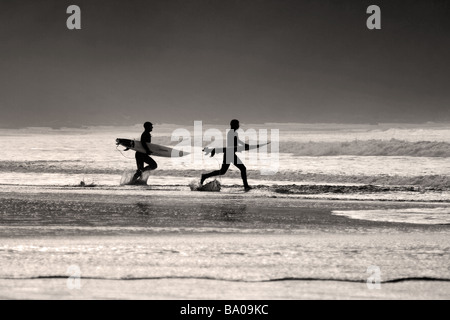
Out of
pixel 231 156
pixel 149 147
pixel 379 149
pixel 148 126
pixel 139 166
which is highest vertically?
pixel 148 126

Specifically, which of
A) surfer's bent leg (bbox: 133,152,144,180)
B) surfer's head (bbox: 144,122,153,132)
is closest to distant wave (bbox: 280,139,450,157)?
surfer's head (bbox: 144,122,153,132)

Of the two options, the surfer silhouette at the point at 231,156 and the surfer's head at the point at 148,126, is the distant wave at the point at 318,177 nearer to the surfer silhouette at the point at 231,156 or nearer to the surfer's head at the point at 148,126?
the surfer's head at the point at 148,126

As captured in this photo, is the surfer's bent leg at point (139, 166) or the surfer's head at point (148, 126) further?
the surfer's head at point (148, 126)

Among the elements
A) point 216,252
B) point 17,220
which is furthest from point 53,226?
point 216,252

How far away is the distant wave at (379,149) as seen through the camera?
44750mm

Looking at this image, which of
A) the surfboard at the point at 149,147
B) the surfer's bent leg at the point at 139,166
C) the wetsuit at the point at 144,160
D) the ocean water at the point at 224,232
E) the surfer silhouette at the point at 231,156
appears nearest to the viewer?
the ocean water at the point at 224,232

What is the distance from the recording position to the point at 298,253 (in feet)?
31.5

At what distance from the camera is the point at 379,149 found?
47875 millimetres

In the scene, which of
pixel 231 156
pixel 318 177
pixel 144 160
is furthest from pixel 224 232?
pixel 318 177

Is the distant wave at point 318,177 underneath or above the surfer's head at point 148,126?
underneath

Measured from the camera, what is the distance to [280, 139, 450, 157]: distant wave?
147ft

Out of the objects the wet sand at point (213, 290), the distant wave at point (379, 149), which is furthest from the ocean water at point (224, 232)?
the distant wave at point (379, 149)

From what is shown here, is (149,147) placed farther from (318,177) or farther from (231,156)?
(318,177)
